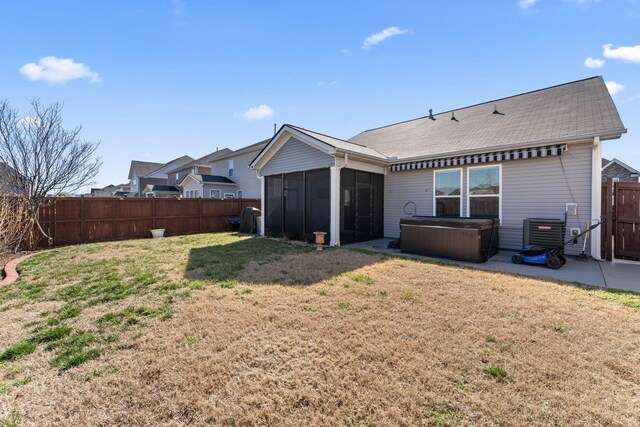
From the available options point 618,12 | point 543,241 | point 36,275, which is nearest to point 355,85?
point 618,12

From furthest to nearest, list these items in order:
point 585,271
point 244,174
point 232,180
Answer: point 232,180 → point 244,174 → point 585,271

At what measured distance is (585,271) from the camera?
6.09 m

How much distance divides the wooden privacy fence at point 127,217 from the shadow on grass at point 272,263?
550 centimetres

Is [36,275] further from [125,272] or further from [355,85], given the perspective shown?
[355,85]

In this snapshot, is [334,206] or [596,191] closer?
[596,191]

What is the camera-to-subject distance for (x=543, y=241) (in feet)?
23.7

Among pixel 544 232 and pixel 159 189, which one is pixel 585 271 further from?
pixel 159 189

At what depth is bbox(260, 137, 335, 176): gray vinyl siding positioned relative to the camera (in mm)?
9875

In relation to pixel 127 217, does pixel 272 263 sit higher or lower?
lower

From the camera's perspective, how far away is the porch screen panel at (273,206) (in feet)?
38.5

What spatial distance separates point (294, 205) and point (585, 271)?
8638mm

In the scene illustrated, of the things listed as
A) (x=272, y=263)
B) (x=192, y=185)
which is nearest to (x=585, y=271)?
(x=272, y=263)

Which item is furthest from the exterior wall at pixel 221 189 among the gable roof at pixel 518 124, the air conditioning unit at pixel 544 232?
the air conditioning unit at pixel 544 232

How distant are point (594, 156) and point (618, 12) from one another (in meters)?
4.02
